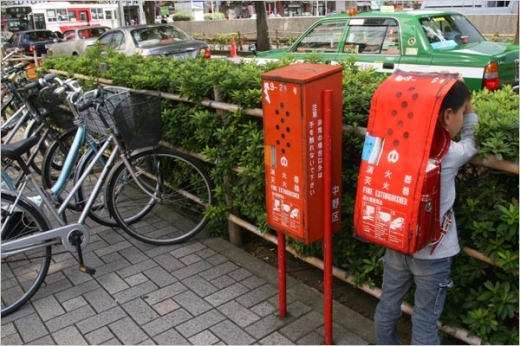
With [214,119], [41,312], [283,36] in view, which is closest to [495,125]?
[214,119]

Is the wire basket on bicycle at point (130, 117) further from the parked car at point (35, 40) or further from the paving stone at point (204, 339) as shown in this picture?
the parked car at point (35, 40)

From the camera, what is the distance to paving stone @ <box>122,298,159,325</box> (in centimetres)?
307

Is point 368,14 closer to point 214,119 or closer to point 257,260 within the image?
point 214,119

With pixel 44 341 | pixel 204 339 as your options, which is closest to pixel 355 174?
pixel 204 339

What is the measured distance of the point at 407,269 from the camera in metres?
2.30

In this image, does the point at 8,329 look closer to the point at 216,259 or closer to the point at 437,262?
the point at 216,259

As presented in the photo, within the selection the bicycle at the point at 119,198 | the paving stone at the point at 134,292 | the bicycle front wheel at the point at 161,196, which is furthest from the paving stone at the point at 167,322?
the bicycle front wheel at the point at 161,196

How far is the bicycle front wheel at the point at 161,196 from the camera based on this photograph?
156 inches

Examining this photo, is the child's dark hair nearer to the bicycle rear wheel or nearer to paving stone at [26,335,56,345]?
paving stone at [26,335,56,345]

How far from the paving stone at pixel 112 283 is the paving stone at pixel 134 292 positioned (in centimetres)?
5

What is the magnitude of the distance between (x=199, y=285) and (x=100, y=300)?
2.16 feet

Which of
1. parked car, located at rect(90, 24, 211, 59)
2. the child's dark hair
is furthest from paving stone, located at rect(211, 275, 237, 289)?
parked car, located at rect(90, 24, 211, 59)

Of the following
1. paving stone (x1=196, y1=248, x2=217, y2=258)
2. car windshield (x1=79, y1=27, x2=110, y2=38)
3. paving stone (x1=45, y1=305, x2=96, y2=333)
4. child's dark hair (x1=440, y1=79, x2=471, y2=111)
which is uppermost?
car windshield (x1=79, y1=27, x2=110, y2=38)

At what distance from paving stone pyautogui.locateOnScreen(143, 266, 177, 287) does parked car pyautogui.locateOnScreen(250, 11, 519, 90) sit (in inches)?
127
